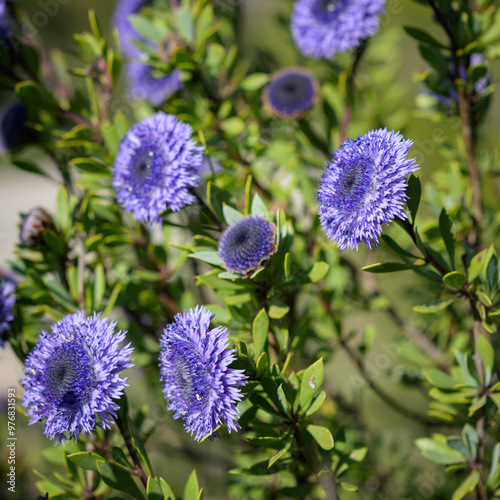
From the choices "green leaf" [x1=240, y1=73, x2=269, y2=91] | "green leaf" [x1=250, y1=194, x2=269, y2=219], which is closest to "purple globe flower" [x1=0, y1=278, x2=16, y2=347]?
"green leaf" [x1=250, y1=194, x2=269, y2=219]

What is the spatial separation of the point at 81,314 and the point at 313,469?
20.0 inches

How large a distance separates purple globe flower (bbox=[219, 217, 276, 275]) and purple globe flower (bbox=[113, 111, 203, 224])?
0.40 ft

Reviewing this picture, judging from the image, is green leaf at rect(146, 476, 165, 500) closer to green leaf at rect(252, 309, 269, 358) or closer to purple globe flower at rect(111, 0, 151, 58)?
green leaf at rect(252, 309, 269, 358)

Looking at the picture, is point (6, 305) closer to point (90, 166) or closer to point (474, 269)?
point (90, 166)

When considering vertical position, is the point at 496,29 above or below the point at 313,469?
above

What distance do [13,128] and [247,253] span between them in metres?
0.96

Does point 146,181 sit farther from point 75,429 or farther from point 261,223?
point 75,429

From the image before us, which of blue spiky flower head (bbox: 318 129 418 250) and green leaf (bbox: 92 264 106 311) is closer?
blue spiky flower head (bbox: 318 129 418 250)

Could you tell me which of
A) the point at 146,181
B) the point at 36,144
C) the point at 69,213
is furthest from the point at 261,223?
the point at 36,144

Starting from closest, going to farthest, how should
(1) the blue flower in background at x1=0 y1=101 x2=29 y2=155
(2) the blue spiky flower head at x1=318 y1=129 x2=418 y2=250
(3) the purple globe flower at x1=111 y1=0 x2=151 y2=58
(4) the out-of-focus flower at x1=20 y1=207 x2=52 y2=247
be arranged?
(2) the blue spiky flower head at x1=318 y1=129 x2=418 y2=250
(4) the out-of-focus flower at x1=20 y1=207 x2=52 y2=247
(1) the blue flower in background at x1=0 y1=101 x2=29 y2=155
(3) the purple globe flower at x1=111 y1=0 x2=151 y2=58

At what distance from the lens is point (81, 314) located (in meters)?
0.85

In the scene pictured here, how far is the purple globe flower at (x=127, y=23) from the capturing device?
164 cm

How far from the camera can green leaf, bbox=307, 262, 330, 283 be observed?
0.85 m

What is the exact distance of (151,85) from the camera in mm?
1500
